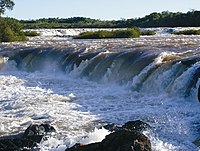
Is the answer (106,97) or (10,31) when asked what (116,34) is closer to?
(10,31)

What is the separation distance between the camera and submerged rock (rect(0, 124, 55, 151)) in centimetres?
871

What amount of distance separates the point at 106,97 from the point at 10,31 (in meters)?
23.5

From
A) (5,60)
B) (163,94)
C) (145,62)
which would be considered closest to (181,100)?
(163,94)

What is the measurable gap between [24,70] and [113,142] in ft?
58.6

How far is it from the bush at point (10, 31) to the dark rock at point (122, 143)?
2979 centimetres

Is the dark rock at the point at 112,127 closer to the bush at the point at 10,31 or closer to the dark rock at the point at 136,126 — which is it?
the dark rock at the point at 136,126

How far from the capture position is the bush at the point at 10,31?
3600 cm

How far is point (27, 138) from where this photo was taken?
9.17 m

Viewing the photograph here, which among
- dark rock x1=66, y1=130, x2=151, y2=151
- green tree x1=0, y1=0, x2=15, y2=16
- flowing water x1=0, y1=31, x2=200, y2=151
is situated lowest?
flowing water x1=0, y1=31, x2=200, y2=151

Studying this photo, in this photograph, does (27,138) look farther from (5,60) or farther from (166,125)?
(5,60)

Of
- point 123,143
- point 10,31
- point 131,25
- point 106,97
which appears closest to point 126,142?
point 123,143

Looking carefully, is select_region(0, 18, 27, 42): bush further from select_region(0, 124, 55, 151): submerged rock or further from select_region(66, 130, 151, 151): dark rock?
select_region(66, 130, 151, 151): dark rock

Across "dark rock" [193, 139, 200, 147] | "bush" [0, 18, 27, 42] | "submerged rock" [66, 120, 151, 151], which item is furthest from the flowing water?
"bush" [0, 18, 27, 42]

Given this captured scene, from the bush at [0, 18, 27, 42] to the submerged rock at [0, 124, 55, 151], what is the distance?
2720cm
